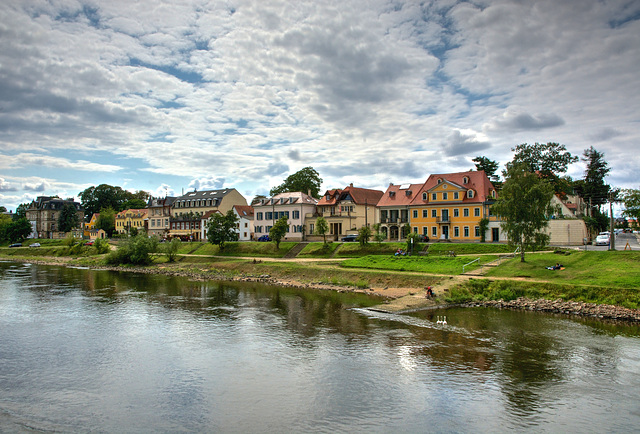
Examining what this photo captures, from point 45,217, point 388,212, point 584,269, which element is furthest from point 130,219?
point 584,269

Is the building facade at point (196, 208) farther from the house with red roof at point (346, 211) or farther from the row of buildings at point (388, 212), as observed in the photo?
the house with red roof at point (346, 211)

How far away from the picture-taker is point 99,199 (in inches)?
5079

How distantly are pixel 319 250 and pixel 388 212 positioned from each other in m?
12.6

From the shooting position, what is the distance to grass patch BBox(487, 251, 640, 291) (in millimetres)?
30906

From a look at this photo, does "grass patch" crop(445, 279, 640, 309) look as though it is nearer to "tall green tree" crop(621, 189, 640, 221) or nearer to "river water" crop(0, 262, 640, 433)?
"river water" crop(0, 262, 640, 433)

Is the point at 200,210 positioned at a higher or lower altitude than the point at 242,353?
higher

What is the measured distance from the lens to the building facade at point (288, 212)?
74.9 meters

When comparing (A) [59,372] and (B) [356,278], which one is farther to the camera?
(B) [356,278]

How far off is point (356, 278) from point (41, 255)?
80672 mm

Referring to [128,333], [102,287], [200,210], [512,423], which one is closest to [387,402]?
[512,423]

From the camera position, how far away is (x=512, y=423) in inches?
571

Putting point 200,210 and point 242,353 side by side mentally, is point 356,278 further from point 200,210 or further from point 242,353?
point 200,210

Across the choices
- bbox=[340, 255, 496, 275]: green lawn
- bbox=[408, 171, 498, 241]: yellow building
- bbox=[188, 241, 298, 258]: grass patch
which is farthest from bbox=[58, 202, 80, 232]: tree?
bbox=[408, 171, 498, 241]: yellow building

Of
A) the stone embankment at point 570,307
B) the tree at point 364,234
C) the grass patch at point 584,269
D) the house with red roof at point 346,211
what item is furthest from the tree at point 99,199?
the stone embankment at point 570,307
